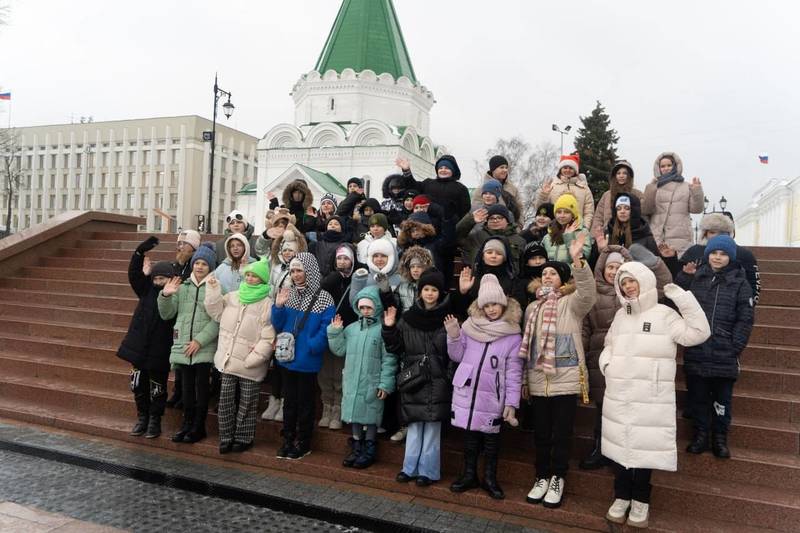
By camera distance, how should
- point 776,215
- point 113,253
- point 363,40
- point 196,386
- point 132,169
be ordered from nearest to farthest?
1. point 196,386
2. point 113,253
3. point 363,40
4. point 776,215
5. point 132,169

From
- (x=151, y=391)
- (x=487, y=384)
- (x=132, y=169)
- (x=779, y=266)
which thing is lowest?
(x=151, y=391)

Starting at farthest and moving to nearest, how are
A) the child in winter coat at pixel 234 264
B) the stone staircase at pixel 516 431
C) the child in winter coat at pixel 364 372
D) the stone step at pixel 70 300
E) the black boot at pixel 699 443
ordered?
the stone step at pixel 70 300 < the child in winter coat at pixel 234 264 < the child in winter coat at pixel 364 372 < the black boot at pixel 699 443 < the stone staircase at pixel 516 431

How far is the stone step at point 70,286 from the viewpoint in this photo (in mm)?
8745

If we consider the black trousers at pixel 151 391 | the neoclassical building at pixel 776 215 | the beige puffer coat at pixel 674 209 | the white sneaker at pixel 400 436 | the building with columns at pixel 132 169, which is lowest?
the white sneaker at pixel 400 436

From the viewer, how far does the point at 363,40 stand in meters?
35.0

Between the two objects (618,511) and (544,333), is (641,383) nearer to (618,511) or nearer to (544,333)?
(544,333)

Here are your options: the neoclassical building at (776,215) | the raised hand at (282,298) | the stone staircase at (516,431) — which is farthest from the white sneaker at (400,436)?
the neoclassical building at (776,215)

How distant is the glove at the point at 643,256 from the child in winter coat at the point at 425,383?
1.67m

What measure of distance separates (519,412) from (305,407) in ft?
6.18

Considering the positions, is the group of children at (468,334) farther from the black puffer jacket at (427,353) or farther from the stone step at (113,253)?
the stone step at (113,253)

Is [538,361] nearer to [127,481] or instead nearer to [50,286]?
[127,481]

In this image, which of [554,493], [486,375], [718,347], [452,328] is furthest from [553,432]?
[718,347]

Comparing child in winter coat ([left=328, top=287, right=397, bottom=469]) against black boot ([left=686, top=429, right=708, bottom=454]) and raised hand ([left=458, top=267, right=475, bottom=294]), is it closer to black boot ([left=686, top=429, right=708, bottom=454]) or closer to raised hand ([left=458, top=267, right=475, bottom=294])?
raised hand ([left=458, top=267, right=475, bottom=294])

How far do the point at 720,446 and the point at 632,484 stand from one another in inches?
36.0
